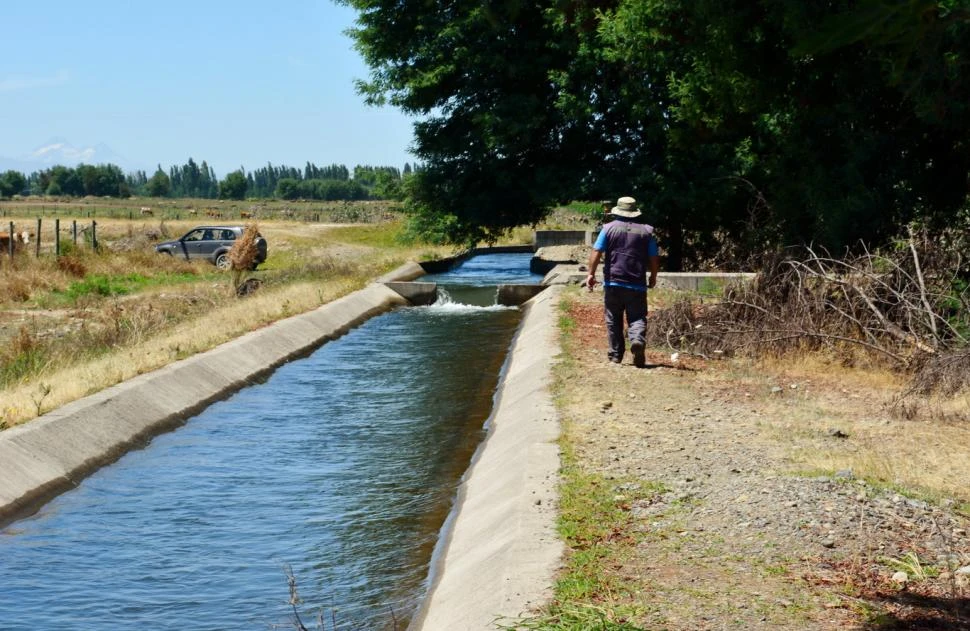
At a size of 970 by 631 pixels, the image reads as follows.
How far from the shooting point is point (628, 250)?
48.8 feet

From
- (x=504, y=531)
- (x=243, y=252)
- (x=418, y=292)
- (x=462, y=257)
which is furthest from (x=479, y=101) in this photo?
(x=504, y=531)

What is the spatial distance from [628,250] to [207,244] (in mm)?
28611

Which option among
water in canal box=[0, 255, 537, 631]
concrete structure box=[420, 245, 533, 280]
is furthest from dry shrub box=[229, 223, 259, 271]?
water in canal box=[0, 255, 537, 631]

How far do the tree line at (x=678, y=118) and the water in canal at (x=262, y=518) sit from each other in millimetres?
5969

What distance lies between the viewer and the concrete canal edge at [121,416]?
11609 millimetres

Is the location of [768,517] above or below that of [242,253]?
below

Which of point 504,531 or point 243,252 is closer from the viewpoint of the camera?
point 504,531

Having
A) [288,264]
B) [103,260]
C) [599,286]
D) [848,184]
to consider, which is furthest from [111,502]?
[288,264]

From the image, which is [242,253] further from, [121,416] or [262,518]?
[262,518]

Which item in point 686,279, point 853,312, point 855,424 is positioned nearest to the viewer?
point 855,424

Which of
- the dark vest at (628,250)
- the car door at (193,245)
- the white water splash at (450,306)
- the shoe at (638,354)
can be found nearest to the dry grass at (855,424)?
the shoe at (638,354)

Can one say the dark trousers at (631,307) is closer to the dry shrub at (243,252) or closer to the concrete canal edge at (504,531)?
the concrete canal edge at (504,531)

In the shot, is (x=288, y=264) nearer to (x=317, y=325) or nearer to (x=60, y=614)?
(x=317, y=325)

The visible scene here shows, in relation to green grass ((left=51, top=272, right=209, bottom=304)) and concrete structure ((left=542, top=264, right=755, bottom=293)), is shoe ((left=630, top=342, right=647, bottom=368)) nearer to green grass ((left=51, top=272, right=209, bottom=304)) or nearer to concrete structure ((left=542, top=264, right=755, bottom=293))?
concrete structure ((left=542, top=264, right=755, bottom=293))
